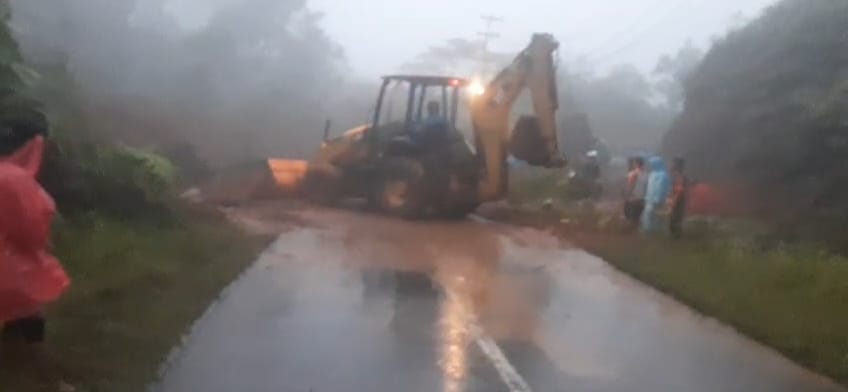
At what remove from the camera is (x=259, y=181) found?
96.9 feet

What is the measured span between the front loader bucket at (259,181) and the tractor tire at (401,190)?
255 cm

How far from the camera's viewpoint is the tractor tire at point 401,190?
86.5ft

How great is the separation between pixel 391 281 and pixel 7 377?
7.54 meters

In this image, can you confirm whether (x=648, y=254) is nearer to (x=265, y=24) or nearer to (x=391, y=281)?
(x=391, y=281)

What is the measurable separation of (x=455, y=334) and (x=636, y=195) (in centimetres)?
1119

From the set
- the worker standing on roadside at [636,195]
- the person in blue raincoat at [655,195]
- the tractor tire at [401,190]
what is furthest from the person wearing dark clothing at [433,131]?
the person in blue raincoat at [655,195]

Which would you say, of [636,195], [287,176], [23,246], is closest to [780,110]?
[636,195]

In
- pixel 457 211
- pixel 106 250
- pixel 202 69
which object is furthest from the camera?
pixel 202 69

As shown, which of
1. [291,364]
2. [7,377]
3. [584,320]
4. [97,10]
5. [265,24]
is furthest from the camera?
[265,24]

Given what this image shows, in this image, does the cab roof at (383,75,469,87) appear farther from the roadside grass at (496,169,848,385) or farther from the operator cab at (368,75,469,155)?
the roadside grass at (496,169,848,385)

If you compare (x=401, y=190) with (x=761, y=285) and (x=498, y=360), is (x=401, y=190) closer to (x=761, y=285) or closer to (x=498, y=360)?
(x=761, y=285)

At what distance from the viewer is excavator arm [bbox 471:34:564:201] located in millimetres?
25500

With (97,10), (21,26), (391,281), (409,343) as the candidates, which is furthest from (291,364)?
(97,10)

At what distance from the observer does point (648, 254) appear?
18.9 metres
